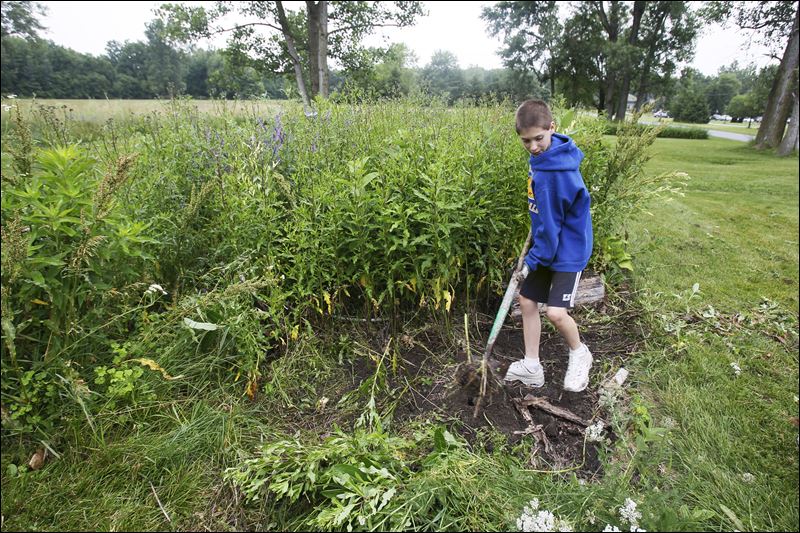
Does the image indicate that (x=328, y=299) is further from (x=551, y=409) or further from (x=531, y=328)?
(x=551, y=409)

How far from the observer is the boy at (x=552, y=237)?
2322 mm

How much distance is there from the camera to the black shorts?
8.05 ft

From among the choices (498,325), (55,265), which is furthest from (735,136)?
(55,265)

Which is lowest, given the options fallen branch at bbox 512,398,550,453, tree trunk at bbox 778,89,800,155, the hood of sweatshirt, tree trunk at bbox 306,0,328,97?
fallen branch at bbox 512,398,550,453

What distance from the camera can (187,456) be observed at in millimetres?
1995

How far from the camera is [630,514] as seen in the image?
151 centimetres

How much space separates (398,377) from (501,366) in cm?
71

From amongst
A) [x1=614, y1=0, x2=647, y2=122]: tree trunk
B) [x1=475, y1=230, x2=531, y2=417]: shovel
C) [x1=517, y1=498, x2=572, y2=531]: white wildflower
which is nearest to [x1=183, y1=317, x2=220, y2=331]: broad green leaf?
[x1=475, y1=230, x2=531, y2=417]: shovel

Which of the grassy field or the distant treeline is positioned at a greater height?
the distant treeline

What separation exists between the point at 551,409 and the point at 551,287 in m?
0.72

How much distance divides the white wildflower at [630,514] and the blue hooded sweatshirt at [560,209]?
1256 mm

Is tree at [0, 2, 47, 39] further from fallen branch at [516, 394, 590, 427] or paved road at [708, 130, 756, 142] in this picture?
paved road at [708, 130, 756, 142]

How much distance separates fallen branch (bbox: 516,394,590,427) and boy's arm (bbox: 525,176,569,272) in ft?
2.77

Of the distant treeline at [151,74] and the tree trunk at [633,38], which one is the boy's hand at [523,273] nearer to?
the distant treeline at [151,74]
